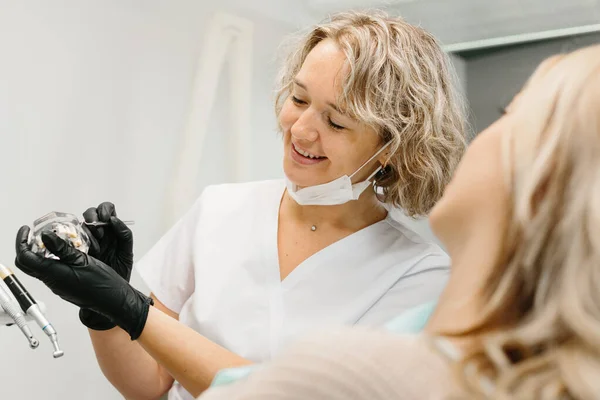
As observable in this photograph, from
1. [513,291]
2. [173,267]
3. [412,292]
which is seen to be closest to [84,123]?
[173,267]

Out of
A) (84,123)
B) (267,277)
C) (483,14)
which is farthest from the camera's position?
(483,14)

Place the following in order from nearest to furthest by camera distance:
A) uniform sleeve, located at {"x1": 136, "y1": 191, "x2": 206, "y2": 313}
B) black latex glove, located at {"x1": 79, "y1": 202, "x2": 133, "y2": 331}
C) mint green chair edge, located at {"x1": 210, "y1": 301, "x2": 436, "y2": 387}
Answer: mint green chair edge, located at {"x1": 210, "y1": 301, "x2": 436, "y2": 387}, black latex glove, located at {"x1": 79, "y1": 202, "x2": 133, "y2": 331}, uniform sleeve, located at {"x1": 136, "y1": 191, "x2": 206, "y2": 313}

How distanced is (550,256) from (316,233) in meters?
0.92

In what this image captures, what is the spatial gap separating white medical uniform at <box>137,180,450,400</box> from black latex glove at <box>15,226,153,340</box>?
0.22 metres

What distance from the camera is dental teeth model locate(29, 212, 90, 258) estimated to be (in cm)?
110

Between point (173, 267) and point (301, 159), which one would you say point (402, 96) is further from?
point (173, 267)

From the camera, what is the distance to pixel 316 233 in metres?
1.46

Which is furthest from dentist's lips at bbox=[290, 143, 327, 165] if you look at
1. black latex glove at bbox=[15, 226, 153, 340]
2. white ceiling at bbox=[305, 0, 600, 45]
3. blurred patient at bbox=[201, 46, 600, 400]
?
white ceiling at bbox=[305, 0, 600, 45]

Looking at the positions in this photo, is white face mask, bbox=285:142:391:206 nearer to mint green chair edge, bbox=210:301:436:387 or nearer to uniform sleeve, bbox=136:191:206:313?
uniform sleeve, bbox=136:191:206:313

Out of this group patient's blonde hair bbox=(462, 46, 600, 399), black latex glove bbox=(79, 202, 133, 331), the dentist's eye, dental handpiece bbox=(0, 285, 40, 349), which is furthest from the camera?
the dentist's eye

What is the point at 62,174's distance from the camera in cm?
158

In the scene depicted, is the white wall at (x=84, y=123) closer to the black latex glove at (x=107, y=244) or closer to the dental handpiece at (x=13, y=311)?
the black latex glove at (x=107, y=244)

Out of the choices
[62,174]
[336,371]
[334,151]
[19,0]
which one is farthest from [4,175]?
[336,371]

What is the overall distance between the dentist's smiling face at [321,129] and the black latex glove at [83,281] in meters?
0.42
